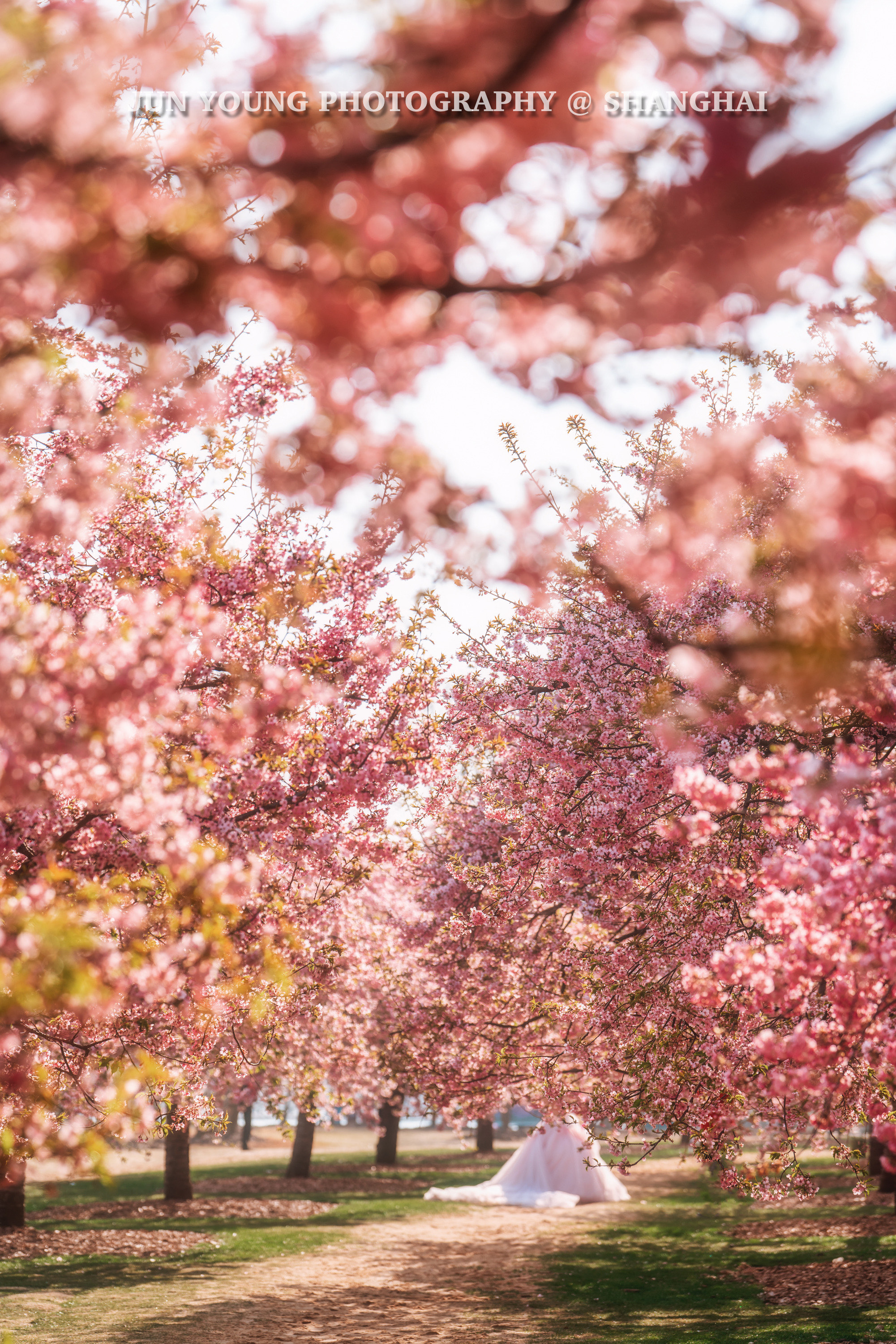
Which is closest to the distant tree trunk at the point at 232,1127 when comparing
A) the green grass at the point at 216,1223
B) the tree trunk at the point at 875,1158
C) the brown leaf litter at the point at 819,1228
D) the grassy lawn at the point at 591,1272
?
the green grass at the point at 216,1223

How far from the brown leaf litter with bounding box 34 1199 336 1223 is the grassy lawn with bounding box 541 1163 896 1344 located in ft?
23.2

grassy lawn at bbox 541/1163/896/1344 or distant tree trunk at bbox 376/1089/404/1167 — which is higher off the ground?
grassy lawn at bbox 541/1163/896/1344

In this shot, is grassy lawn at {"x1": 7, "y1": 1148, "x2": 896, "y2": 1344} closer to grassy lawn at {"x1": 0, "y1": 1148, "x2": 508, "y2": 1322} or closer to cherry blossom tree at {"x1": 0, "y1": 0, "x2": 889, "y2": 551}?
Answer: grassy lawn at {"x1": 0, "y1": 1148, "x2": 508, "y2": 1322}

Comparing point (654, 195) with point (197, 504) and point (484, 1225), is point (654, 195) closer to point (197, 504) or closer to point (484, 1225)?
point (197, 504)

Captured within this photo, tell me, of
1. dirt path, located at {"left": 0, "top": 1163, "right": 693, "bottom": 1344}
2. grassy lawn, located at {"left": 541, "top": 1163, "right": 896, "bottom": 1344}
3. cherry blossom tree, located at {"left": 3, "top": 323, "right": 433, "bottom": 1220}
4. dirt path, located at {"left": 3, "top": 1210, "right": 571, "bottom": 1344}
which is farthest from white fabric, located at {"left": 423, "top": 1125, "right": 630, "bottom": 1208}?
cherry blossom tree, located at {"left": 3, "top": 323, "right": 433, "bottom": 1220}

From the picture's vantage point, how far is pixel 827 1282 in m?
13.3

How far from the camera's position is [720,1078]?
8398 millimetres

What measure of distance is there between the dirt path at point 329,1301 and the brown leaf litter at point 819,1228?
3744 mm

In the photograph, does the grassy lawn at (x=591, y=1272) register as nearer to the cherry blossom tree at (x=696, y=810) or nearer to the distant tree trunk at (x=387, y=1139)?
the cherry blossom tree at (x=696, y=810)

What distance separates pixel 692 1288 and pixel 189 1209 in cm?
1330

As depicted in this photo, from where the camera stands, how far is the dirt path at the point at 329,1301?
34.8ft

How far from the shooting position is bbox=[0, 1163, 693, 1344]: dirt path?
34.8 feet

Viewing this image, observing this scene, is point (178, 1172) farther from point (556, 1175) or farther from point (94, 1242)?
point (556, 1175)

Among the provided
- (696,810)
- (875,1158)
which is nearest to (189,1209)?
(875,1158)
